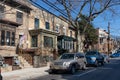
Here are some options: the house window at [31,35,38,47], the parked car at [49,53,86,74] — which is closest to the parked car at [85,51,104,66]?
the parked car at [49,53,86,74]

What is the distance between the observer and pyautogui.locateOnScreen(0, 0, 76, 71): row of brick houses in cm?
2725

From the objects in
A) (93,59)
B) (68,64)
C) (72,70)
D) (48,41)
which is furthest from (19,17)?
(72,70)

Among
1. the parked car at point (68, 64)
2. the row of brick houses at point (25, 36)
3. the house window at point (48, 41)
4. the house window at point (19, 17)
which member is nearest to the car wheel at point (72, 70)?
the parked car at point (68, 64)

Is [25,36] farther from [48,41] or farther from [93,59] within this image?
[93,59]

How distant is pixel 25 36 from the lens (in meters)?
32.9

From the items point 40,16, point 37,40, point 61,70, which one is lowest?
point 61,70

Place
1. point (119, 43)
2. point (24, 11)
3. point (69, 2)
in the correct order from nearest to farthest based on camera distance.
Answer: point (24, 11) < point (69, 2) < point (119, 43)

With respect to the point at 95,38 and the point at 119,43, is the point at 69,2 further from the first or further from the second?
the point at 119,43

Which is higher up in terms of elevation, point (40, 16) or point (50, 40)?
point (40, 16)

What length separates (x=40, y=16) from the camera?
121 ft

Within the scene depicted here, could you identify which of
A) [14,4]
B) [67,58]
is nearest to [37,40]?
[14,4]

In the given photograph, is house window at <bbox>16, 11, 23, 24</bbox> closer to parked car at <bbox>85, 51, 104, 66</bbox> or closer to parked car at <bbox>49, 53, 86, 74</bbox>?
parked car at <bbox>85, 51, 104, 66</bbox>

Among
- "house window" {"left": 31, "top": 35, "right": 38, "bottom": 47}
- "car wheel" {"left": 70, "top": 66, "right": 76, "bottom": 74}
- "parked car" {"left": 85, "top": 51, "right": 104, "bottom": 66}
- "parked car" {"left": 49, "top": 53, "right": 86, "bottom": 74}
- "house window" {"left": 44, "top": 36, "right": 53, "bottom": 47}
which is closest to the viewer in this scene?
"parked car" {"left": 49, "top": 53, "right": 86, "bottom": 74}

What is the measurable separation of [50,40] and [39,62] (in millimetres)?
9146
